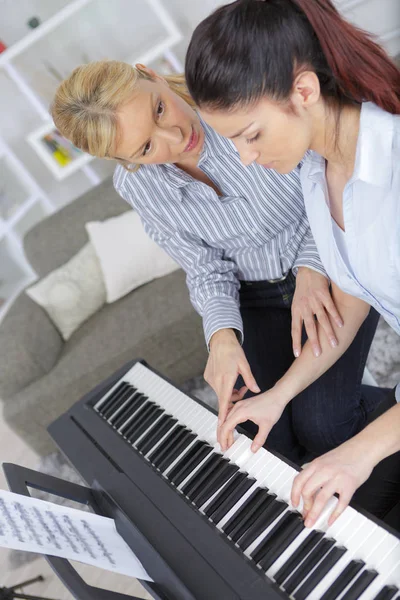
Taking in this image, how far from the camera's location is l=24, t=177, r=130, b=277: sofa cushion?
→ 2.85m

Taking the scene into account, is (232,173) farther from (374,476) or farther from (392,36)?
(392,36)

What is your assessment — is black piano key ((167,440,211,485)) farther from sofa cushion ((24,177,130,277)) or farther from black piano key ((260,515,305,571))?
sofa cushion ((24,177,130,277))

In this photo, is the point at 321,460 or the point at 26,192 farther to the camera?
the point at 26,192

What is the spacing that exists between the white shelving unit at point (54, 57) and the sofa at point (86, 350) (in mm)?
1387

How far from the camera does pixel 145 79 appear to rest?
137cm

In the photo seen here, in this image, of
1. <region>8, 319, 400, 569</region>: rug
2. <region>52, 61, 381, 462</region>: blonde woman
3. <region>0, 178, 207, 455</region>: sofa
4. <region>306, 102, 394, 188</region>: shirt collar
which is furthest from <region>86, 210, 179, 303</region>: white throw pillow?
<region>306, 102, 394, 188</region>: shirt collar

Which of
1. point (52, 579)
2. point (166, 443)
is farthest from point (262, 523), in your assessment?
point (52, 579)

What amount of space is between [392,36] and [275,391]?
3.10 meters

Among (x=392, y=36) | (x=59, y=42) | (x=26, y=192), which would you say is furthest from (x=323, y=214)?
(x=26, y=192)

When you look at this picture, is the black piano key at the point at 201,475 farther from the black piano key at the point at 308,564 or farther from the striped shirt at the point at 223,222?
the striped shirt at the point at 223,222

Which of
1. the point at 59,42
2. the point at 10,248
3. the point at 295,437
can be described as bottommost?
the point at 10,248

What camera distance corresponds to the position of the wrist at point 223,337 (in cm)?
137

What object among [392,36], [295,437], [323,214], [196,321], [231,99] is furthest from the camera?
[392,36]

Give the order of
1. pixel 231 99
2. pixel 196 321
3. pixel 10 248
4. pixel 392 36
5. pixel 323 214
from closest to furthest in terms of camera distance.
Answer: pixel 231 99 → pixel 323 214 → pixel 196 321 → pixel 392 36 → pixel 10 248
